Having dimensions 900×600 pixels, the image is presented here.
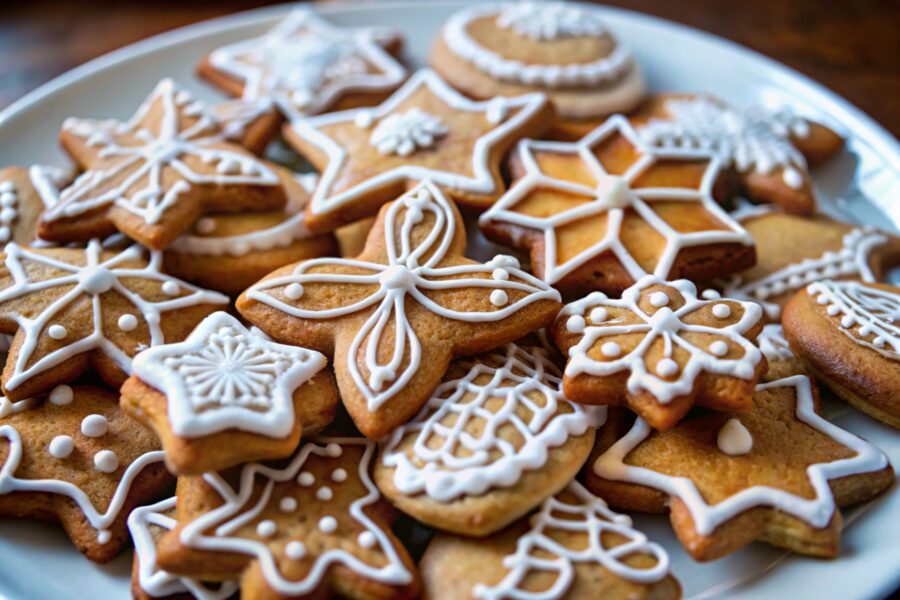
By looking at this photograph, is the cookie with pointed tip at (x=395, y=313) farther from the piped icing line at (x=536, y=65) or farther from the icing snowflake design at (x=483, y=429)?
the piped icing line at (x=536, y=65)

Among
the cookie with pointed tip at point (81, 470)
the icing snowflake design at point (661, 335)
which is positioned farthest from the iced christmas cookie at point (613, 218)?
the cookie with pointed tip at point (81, 470)

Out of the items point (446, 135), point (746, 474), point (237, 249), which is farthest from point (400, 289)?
point (746, 474)

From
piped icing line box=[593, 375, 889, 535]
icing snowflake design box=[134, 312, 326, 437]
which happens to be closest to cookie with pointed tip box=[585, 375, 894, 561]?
piped icing line box=[593, 375, 889, 535]

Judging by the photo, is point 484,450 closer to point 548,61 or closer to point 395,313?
point 395,313

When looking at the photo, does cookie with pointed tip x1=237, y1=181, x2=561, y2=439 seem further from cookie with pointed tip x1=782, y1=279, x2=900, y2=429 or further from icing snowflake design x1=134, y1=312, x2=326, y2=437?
cookie with pointed tip x1=782, y1=279, x2=900, y2=429

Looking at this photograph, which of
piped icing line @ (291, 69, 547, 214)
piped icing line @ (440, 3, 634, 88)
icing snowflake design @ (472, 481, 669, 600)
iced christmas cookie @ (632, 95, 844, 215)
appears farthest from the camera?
piped icing line @ (440, 3, 634, 88)
